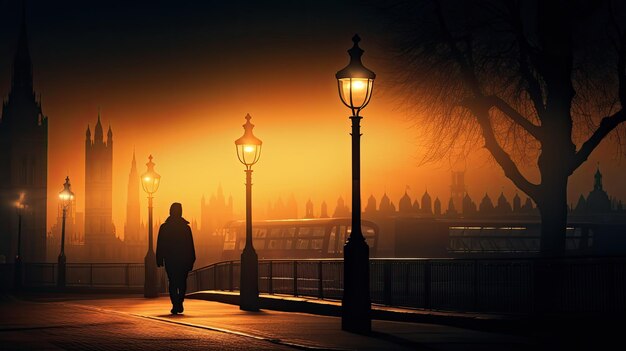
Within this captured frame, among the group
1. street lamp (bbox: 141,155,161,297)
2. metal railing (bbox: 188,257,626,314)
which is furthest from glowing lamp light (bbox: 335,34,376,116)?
street lamp (bbox: 141,155,161,297)

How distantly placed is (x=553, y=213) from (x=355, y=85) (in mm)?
11988

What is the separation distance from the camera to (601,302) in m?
20.0

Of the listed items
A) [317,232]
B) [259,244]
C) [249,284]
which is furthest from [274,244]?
[249,284]

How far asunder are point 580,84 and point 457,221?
28755 millimetres

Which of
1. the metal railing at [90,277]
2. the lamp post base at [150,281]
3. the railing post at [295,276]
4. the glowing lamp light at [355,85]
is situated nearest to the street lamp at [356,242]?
the glowing lamp light at [355,85]

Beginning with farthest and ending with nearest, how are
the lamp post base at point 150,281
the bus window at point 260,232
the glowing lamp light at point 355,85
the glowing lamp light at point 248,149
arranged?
the bus window at point 260,232 → the lamp post base at point 150,281 → the glowing lamp light at point 248,149 → the glowing lamp light at point 355,85

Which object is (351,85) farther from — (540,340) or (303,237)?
(303,237)

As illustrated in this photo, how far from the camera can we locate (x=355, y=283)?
17531mm

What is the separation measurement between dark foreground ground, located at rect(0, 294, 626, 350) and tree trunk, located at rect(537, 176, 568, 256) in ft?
28.2

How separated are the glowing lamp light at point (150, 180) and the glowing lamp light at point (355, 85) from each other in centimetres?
1914

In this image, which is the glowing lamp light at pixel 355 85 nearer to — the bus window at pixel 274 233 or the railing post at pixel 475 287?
the railing post at pixel 475 287

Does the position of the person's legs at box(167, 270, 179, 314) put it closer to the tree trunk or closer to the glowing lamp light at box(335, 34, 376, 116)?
the glowing lamp light at box(335, 34, 376, 116)

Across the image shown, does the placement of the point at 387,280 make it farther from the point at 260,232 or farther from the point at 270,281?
the point at 260,232

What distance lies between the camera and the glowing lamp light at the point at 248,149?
26094 mm
